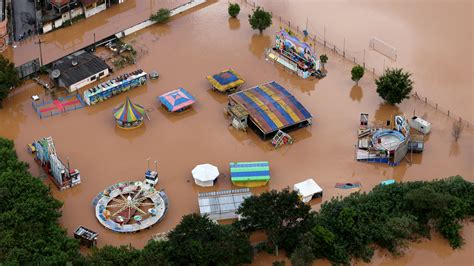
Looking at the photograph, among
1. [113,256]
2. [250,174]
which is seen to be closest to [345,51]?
[250,174]

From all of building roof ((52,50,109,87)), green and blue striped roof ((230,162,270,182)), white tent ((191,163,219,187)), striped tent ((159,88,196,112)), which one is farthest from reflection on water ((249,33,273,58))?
white tent ((191,163,219,187))

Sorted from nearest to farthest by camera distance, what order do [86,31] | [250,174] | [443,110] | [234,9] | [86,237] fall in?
1. [86,237]
2. [250,174]
3. [443,110]
4. [86,31]
5. [234,9]

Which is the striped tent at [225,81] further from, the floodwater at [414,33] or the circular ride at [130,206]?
the circular ride at [130,206]

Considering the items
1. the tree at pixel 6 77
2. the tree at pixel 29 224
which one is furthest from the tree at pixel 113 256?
the tree at pixel 6 77

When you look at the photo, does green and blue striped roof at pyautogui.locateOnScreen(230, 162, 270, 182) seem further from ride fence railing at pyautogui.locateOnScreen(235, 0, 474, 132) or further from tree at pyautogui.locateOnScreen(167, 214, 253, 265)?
ride fence railing at pyautogui.locateOnScreen(235, 0, 474, 132)

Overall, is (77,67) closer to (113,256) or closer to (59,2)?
(59,2)

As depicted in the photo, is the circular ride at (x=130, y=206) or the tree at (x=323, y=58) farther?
the tree at (x=323, y=58)
